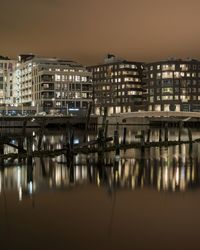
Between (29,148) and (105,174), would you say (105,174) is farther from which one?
(29,148)

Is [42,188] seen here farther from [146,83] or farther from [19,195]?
[146,83]

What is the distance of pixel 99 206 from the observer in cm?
2195

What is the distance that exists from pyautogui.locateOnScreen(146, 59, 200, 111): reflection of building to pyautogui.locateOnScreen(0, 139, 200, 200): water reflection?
14356 cm

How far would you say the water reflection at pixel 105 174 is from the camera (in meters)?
26.8

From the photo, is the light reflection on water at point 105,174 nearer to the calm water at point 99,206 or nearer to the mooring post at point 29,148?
the calm water at point 99,206

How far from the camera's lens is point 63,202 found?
22469 millimetres

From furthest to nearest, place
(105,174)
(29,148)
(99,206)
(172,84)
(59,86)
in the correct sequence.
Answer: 1. (172,84)
2. (59,86)
3. (29,148)
4. (105,174)
5. (99,206)

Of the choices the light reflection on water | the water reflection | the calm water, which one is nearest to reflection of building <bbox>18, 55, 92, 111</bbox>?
the light reflection on water

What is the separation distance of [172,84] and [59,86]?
47443mm

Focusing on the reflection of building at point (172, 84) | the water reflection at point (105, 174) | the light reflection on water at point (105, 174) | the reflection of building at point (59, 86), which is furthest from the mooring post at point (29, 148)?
the reflection of building at point (172, 84)

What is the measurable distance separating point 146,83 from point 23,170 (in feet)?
531

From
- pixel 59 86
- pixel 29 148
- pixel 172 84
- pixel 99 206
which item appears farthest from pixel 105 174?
pixel 172 84

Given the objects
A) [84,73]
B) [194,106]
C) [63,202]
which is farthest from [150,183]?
[194,106]

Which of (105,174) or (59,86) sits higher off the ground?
(59,86)
